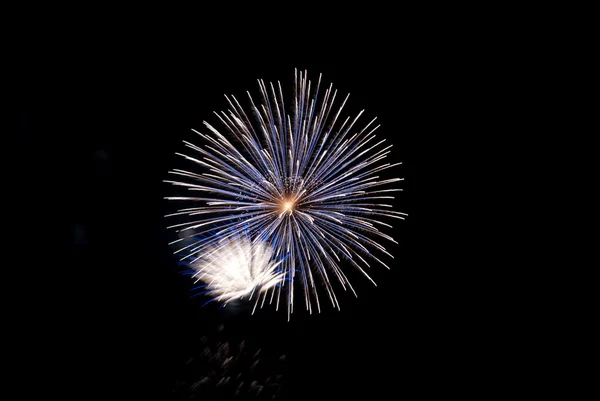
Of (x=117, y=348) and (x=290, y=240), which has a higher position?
(x=117, y=348)

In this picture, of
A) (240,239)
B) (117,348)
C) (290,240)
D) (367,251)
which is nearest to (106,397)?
(117,348)

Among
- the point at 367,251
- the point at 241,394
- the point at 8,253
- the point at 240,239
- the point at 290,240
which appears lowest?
the point at 241,394

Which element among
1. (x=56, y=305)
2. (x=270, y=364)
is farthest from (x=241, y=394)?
(x=56, y=305)

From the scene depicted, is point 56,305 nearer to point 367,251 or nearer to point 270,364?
point 270,364

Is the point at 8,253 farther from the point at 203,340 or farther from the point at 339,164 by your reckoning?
the point at 339,164

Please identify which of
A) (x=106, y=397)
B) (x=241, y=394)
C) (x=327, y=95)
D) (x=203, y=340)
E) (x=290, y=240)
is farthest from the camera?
(x=203, y=340)

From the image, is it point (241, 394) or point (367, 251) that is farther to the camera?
point (241, 394)

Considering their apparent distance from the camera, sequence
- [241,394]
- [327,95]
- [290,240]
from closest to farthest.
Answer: [327,95]
[290,240]
[241,394]
